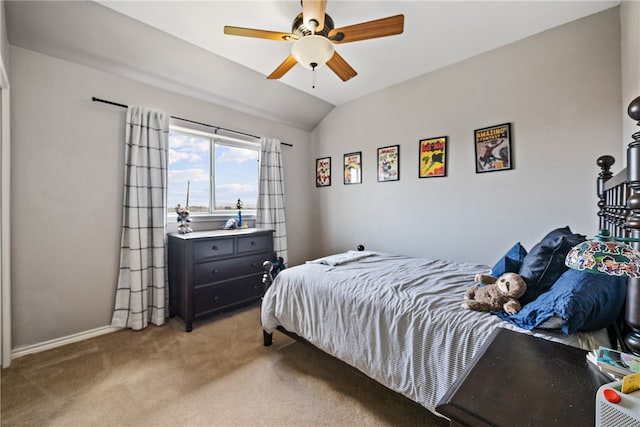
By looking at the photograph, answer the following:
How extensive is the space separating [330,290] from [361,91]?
278cm

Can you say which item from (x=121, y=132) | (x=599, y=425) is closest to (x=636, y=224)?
(x=599, y=425)

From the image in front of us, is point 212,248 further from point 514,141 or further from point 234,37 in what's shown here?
point 514,141

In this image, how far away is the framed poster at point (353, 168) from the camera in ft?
12.1

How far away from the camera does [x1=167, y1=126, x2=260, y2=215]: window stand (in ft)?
9.89

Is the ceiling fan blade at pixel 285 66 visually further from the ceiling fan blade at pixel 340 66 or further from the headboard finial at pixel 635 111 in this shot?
the headboard finial at pixel 635 111

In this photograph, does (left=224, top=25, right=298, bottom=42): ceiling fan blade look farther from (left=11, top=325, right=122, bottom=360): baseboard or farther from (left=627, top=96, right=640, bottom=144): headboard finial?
(left=11, top=325, right=122, bottom=360): baseboard

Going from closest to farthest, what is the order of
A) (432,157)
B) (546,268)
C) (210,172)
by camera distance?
1. (546,268)
2. (432,157)
3. (210,172)

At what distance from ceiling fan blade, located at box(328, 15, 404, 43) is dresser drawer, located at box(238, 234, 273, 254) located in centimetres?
210

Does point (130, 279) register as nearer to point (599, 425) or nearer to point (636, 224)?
point (599, 425)

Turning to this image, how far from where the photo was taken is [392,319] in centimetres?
145

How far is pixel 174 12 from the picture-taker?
2072 mm

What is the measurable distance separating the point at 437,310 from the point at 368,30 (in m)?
1.77

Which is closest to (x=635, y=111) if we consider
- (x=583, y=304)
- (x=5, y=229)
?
(x=583, y=304)

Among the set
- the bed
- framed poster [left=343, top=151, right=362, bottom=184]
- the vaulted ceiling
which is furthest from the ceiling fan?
framed poster [left=343, top=151, right=362, bottom=184]
